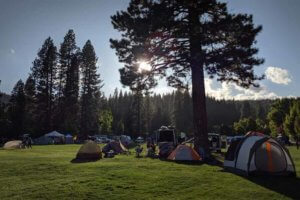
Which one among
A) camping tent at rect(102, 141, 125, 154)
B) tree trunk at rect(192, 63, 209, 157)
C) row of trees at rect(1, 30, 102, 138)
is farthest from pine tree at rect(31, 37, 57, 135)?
tree trunk at rect(192, 63, 209, 157)

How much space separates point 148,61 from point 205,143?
263 inches

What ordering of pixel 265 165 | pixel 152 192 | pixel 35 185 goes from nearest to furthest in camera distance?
pixel 152 192 → pixel 35 185 → pixel 265 165

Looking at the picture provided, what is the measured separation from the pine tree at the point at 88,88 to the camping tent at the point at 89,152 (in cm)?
3872

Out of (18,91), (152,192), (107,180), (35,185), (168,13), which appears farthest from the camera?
(18,91)

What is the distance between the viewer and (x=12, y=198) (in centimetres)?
899

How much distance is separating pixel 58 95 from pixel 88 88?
5.96 metres

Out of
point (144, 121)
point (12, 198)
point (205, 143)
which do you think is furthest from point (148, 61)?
point (144, 121)

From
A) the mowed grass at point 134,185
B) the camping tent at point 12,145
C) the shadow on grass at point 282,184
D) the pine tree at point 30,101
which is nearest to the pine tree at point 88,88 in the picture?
the pine tree at point 30,101

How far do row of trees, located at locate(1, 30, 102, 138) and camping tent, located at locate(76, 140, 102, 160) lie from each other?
1404 inches

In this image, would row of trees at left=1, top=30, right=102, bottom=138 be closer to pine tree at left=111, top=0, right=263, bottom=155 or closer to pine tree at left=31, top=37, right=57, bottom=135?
pine tree at left=31, top=37, right=57, bottom=135

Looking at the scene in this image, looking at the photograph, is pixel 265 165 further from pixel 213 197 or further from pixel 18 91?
pixel 18 91

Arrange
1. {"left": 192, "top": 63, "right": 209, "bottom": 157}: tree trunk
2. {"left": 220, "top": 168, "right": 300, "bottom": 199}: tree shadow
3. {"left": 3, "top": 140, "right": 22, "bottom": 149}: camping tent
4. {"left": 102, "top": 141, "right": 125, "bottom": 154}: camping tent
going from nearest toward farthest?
{"left": 220, "top": 168, "right": 300, "bottom": 199}: tree shadow < {"left": 192, "top": 63, "right": 209, "bottom": 157}: tree trunk < {"left": 102, "top": 141, "right": 125, "bottom": 154}: camping tent < {"left": 3, "top": 140, "right": 22, "bottom": 149}: camping tent

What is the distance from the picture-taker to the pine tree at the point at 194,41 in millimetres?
18281

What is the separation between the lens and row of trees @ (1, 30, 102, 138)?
2119 inches
